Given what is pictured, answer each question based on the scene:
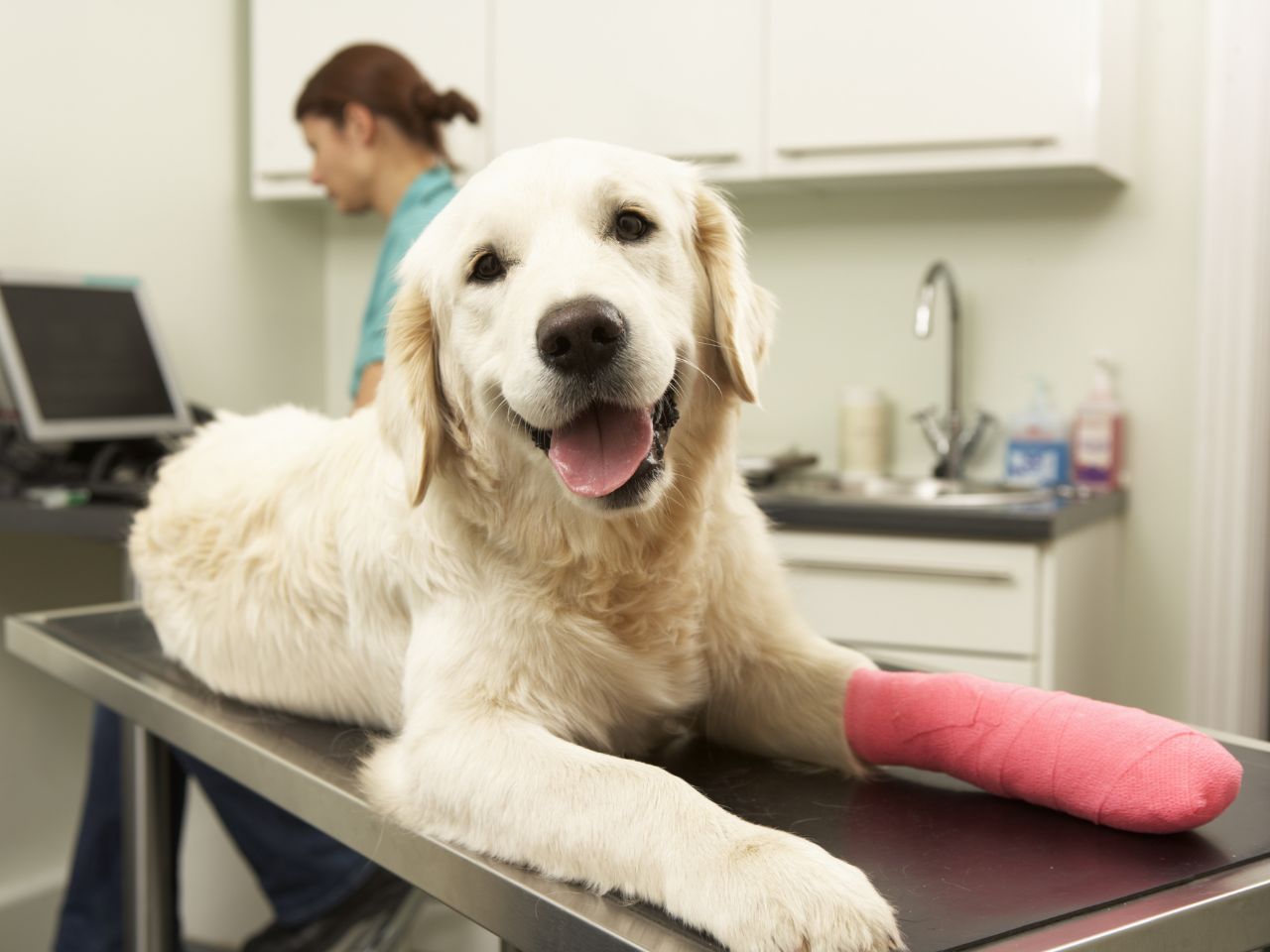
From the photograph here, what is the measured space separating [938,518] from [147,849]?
1613mm

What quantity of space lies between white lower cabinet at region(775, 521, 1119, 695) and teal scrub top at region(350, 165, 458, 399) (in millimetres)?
1008

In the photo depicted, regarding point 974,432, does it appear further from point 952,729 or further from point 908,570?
point 952,729

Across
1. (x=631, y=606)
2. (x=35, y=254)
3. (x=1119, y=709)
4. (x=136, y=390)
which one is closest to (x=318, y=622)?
(x=631, y=606)

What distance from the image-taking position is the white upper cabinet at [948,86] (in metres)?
2.65

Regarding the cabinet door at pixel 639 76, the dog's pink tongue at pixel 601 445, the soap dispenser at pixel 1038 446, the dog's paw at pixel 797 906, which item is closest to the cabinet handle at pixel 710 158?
the cabinet door at pixel 639 76

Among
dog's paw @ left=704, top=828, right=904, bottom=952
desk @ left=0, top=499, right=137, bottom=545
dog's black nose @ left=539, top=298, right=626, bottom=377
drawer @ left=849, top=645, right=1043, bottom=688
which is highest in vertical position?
dog's black nose @ left=539, top=298, right=626, bottom=377

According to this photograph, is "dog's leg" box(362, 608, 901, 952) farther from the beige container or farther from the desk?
the beige container

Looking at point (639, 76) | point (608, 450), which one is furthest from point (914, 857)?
point (639, 76)

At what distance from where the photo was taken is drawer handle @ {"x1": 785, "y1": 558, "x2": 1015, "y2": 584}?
96.9 inches

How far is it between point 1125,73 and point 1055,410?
2.76 feet

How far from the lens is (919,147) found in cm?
282

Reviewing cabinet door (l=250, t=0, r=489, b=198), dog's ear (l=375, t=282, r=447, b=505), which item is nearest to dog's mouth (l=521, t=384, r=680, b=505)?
dog's ear (l=375, t=282, r=447, b=505)

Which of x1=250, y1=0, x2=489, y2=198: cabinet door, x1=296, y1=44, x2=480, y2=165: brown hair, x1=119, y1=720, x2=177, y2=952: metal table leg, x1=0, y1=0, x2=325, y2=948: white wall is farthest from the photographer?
x1=250, y1=0, x2=489, y2=198: cabinet door

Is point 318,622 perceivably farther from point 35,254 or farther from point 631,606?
point 35,254
